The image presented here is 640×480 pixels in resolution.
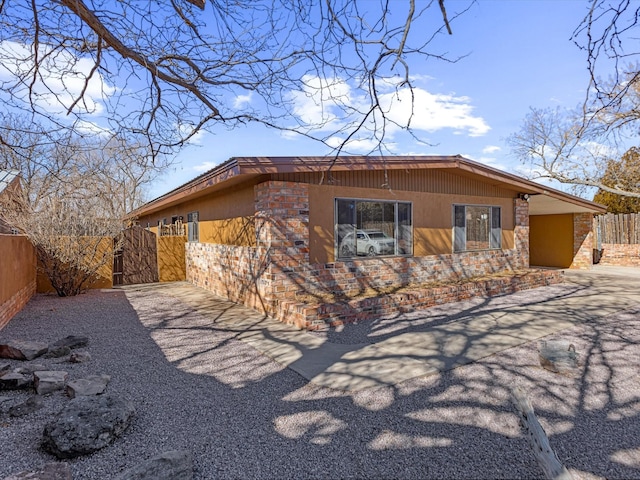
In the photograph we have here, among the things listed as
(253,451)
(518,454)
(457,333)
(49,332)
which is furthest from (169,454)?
(49,332)

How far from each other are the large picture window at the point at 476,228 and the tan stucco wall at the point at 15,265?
30.9ft

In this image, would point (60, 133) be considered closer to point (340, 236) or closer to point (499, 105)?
point (340, 236)

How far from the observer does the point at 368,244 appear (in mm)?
8336

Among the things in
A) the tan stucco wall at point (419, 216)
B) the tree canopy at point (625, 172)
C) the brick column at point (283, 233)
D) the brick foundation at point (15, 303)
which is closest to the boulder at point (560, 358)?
the tan stucco wall at point (419, 216)

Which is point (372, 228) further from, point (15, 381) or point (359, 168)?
point (15, 381)

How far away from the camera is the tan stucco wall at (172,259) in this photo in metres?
12.6

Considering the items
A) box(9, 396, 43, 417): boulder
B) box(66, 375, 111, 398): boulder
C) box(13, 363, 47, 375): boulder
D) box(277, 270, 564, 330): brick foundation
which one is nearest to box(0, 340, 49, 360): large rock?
box(13, 363, 47, 375): boulder

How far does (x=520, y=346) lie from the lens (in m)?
5.14

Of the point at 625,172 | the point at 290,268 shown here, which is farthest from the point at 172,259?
the point at 625,172

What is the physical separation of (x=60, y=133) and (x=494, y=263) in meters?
10.4

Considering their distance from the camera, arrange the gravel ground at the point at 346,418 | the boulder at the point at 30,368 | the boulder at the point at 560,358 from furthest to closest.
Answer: the boulder at the point at 560,358 < the boulder at the point at 30,368 < the gravel ground at the point at 346,418

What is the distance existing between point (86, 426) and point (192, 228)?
32.0 ft

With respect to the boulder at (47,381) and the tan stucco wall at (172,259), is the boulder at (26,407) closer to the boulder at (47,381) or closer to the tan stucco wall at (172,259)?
the boulder at (47,381)

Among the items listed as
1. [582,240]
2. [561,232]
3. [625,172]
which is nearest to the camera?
[582,240]
